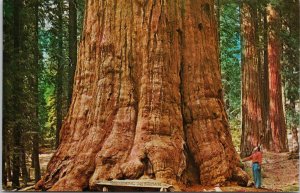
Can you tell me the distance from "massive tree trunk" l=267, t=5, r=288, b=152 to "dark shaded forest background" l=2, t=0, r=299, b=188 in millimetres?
150

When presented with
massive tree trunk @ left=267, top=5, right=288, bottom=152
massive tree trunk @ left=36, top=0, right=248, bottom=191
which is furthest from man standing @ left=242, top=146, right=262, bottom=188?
massive tree trunk @ left=267, top=5, right=288, bottom=152

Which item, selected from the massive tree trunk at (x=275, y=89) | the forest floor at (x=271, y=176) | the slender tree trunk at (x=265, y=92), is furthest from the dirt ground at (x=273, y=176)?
the slender tree trunk at (x=265, y=92)

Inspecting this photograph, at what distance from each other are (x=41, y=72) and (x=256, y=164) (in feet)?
9.84

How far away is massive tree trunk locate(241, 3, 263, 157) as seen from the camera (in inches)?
276

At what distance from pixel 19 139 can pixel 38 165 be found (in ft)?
1.41

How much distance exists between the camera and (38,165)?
5.80 metres

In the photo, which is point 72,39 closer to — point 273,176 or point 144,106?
point 144,106

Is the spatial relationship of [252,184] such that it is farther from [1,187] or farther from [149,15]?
[1,187]

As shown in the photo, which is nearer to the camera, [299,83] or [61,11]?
[299,83]

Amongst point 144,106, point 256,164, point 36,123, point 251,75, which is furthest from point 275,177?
point 36,123

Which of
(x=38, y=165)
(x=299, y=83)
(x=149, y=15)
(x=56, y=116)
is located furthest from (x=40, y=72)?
(x=299, y=83)

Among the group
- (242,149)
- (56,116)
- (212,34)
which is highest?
(212,34)

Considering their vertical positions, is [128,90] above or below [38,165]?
above

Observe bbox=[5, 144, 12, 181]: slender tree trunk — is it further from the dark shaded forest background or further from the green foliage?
the green foliage
